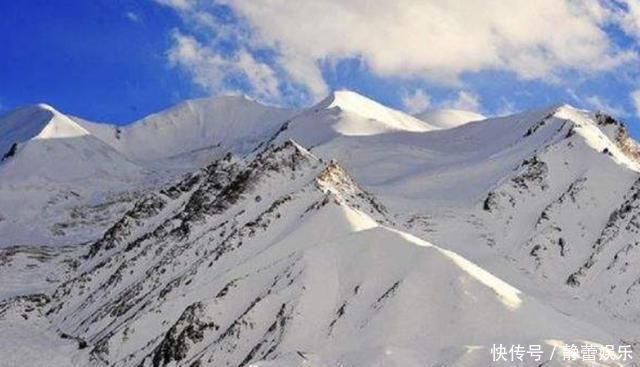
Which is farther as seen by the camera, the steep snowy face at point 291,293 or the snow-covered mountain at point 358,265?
the snow-covered mountain at point 358,265

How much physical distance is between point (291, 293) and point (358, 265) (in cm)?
596

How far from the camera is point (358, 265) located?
2953 inches

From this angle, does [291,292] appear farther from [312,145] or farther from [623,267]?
[312,145]

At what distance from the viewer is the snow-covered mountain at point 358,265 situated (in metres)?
65.6

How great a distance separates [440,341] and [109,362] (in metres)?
31.8

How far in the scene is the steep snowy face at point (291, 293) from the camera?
6322cm

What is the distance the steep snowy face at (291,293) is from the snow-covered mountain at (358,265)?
167 millimetres

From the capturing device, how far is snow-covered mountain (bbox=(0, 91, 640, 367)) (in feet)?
215

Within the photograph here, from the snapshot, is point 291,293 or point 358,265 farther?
point 358,265

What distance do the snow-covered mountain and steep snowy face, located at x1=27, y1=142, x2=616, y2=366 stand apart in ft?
0.55

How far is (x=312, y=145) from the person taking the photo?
7505 inches

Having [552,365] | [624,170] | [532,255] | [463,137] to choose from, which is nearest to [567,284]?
[532,255]

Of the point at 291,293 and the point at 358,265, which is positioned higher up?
the point at 291,293

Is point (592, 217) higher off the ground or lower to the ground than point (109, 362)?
lower
